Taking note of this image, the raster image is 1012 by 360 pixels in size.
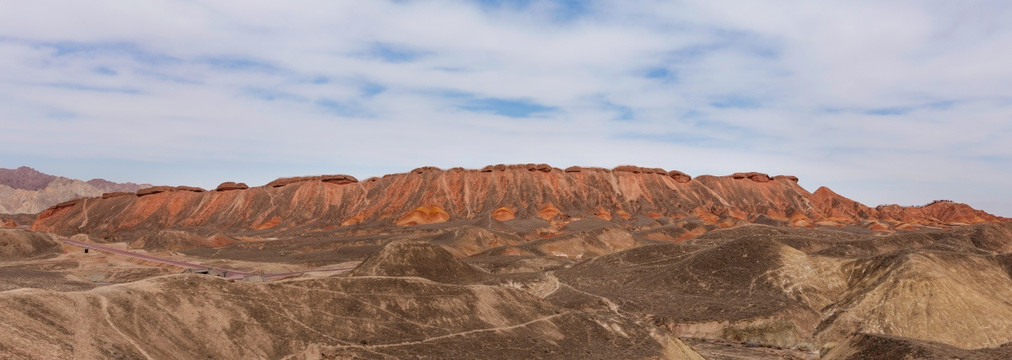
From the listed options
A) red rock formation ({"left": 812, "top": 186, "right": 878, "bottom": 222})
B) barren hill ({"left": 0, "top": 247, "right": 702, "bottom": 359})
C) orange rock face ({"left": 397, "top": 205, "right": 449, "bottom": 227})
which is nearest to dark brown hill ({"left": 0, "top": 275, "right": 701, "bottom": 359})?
barren hill ({"left": 0, "top": 247, "right": 702, "bottom": 359})

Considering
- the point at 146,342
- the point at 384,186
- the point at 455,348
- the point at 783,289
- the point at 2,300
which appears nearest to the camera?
the point at 2,300

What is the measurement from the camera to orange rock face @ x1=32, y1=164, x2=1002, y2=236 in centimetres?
14362

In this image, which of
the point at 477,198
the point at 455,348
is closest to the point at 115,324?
the point at 455,348

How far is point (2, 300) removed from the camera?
81.1ft

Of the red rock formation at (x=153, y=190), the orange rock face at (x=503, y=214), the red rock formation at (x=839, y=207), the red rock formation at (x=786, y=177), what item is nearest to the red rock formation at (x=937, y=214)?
the red rock formation at (x=839, y=207)

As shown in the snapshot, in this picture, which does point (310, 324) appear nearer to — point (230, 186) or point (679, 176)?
point (230, 186)

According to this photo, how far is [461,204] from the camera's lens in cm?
14900

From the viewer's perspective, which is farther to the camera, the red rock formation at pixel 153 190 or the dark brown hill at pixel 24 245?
the red rock formation at pixel 153 190

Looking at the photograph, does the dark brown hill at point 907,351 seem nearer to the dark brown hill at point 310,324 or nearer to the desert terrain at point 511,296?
the desert terrain at point 511,296

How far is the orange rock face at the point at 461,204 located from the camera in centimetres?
14362

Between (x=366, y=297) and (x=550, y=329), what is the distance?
1149 cm

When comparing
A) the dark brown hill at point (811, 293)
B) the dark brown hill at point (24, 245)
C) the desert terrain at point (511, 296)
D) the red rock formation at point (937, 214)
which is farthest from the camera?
the red rock formation at point (937, 214)

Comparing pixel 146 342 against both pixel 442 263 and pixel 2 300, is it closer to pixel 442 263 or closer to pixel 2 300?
pixel 2 300

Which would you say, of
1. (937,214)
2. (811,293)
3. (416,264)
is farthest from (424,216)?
(937,214)
